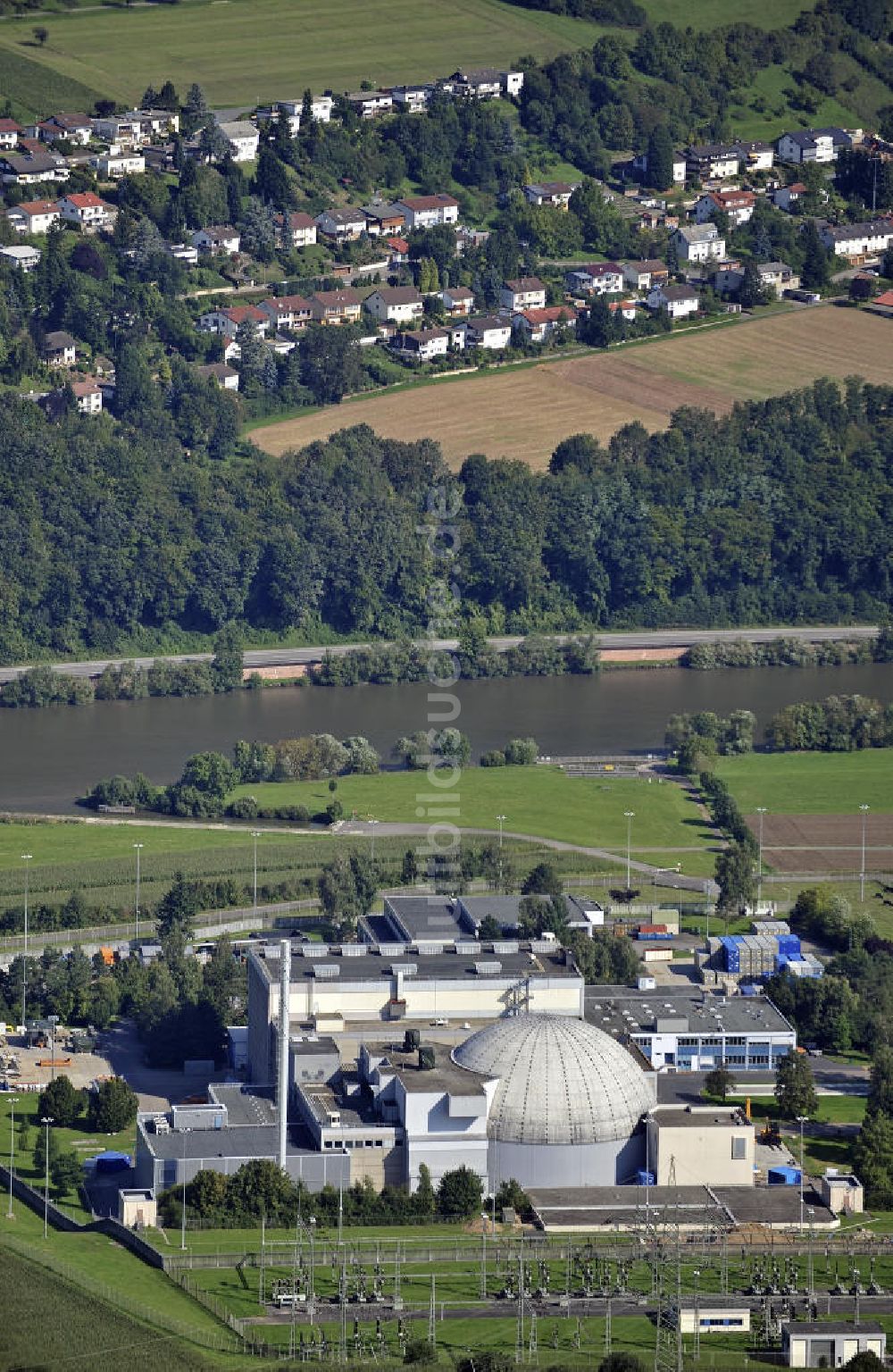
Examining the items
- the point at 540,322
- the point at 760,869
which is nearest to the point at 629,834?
the point at 760,869

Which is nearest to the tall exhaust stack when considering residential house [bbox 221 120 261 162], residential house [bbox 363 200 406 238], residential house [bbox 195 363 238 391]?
residential house [bbox 195 363 238 391]

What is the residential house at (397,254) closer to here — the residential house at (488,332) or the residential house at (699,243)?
the residential house at (488,332)

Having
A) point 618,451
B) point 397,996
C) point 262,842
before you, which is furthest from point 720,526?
point 397,996

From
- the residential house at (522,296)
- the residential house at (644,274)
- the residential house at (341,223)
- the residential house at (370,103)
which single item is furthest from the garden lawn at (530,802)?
the residential house at (370,103)

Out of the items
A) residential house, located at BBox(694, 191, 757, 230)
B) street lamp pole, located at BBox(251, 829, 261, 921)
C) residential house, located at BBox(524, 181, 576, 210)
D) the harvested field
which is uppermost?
residential house, located at BBox(524, 181, 576, 210)

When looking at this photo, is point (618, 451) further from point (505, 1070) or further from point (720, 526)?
point (505, 1070)

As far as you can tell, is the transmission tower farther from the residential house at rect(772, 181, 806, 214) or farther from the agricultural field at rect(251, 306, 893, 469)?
the residential house at rect(772, 181, 806, 214)

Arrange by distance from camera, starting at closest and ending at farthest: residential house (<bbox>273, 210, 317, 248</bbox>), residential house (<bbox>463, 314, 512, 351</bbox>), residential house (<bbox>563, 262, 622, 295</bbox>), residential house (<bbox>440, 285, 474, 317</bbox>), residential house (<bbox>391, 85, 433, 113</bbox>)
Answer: residential house (<bbox>463, 314, 512, 351</bbox>)
residential house (<bbox>440, 285, 474, 317</bbox>)
residential house (<bbox>273, 210, 317, 248</bbox>)
residential house (<bbox>563, 262, 622, 295</bbox>)
residential house (<bbox>391, 85, 433, 113</bbox>)
